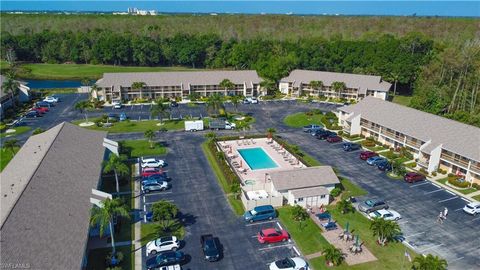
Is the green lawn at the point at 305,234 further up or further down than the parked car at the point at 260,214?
further down

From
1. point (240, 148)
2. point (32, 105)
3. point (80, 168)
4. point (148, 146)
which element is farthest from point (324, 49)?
point (80, 168)

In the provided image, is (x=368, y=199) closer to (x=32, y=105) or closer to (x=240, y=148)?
(x=240, y=148)

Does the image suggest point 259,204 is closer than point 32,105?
Yes

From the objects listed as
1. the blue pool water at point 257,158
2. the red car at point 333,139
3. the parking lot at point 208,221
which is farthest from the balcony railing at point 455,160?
the parking lot at point 208,221

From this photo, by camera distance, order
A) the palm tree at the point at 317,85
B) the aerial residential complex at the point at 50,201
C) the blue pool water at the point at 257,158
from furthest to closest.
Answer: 1. the palm tree at the point at 317,85
2. the blue pool water at the point at 257,158
3. the aerial residential complex at the point at 50,201

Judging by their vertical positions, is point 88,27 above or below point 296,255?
above

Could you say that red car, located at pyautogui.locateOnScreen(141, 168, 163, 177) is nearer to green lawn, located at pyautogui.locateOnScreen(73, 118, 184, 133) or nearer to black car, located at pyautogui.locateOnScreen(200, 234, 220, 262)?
black car, located at pyautogui.locateOnScreen(200, 234, 220, 262)

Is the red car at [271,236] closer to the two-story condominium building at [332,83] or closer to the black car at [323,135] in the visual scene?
the black car at [323,135]
